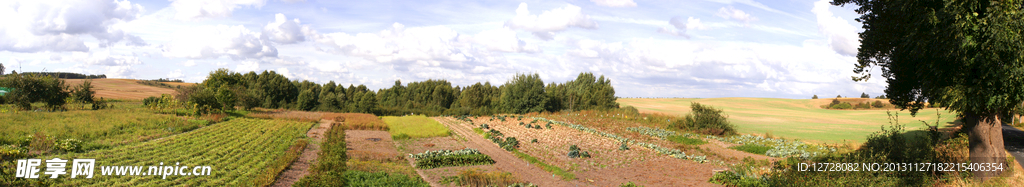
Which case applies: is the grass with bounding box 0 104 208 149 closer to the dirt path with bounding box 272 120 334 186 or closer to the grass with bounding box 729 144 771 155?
the dirt path with bounding box 272 120 334 186

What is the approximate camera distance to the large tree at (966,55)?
27.1ft

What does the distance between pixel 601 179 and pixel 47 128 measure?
24.8m

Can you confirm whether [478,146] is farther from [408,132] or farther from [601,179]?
[601,179]

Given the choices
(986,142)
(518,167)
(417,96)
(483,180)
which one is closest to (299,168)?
(483,180)

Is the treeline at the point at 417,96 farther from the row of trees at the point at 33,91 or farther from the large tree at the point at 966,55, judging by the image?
the large tree at the point at 966,55

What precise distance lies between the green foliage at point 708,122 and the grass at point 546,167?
14.0m

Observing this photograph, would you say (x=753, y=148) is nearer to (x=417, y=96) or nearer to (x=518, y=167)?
(x=518, y=167)

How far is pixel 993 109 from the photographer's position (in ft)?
30.3

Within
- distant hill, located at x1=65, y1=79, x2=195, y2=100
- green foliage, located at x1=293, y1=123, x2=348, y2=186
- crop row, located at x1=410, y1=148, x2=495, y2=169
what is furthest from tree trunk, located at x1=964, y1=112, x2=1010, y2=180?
distant hill, located at x1=65, y1=79, x2=195, y2=100

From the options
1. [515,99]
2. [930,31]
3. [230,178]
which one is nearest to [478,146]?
[230,178]

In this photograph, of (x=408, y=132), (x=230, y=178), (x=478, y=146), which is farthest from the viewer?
(x=408, y=132)

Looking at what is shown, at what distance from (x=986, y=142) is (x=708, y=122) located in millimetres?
18521

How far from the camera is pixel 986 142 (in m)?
9.91

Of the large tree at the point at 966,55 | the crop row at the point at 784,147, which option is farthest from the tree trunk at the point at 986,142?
the crop row at the point at 784,147
